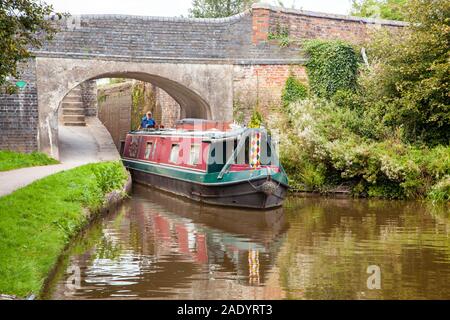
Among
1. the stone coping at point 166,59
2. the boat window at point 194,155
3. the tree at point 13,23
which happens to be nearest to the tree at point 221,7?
the stone coping at point 166,59

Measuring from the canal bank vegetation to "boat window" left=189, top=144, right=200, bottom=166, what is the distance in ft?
7.64

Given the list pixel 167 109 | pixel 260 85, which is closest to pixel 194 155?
pixel 260 85

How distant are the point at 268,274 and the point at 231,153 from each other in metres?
6.24

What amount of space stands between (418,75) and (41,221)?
31.7 feet

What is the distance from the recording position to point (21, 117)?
53.0 ft

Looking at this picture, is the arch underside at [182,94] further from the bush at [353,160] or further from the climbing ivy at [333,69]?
the bush at [353,160]

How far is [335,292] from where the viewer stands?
6.34 meters

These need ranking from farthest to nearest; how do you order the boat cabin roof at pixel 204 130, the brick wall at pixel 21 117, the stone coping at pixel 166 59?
the stone coping at pixel 166 59 → the brick wall at pixel 21 117 → the boat cabin roof at pixel 204 130

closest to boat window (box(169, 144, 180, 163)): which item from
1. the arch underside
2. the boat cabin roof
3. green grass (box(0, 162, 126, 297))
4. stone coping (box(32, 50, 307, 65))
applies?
the boat cabin roof

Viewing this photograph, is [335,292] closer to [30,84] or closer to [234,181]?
[234,181]

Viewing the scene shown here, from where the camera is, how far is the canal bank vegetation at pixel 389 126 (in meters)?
13.5

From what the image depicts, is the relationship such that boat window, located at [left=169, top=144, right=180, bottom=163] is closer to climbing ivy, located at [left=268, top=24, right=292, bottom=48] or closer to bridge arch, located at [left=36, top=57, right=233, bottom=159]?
bridge arch, located at [left=36, top=57, right=233, bottom=159]

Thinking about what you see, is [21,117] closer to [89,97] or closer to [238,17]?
[238,17]

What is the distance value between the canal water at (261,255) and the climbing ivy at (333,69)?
5379mm
